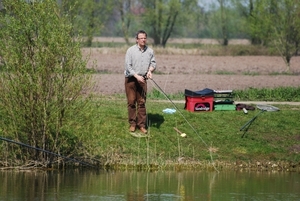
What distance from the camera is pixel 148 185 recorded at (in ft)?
58.6

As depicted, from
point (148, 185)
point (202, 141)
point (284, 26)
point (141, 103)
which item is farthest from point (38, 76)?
point (284, 26)

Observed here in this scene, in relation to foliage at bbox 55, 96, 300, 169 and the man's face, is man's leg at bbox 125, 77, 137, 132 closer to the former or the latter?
foliage at bbox 55, 96, 300, 169

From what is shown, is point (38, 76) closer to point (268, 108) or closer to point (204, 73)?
point (268, 108)

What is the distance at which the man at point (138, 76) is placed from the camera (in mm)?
20656

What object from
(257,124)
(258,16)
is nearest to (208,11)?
(258,16)

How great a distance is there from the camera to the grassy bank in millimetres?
20281

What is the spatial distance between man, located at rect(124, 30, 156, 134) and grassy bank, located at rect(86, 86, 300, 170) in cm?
41

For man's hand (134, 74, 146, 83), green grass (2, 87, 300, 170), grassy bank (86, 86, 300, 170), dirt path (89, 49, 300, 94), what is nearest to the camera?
green grass (2, 87, 300, 170)

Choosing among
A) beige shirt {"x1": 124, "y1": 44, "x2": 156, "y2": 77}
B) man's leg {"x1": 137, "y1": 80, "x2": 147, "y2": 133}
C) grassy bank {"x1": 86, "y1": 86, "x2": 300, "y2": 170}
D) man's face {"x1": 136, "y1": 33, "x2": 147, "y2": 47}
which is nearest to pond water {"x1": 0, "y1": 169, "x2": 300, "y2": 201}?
grassy bank {"x1": 86, "y1": 86, "x2": 300, "y2": 170}

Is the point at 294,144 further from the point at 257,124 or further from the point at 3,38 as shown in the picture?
the point at 3,38

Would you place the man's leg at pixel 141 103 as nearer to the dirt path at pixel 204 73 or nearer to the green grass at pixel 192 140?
the green grass at pixel 192 140

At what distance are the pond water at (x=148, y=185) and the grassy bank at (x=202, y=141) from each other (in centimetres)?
59

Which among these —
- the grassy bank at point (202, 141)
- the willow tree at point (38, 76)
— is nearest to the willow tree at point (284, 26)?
the grassy bank at point (202, 141)

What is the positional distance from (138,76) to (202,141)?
2.26 metres
